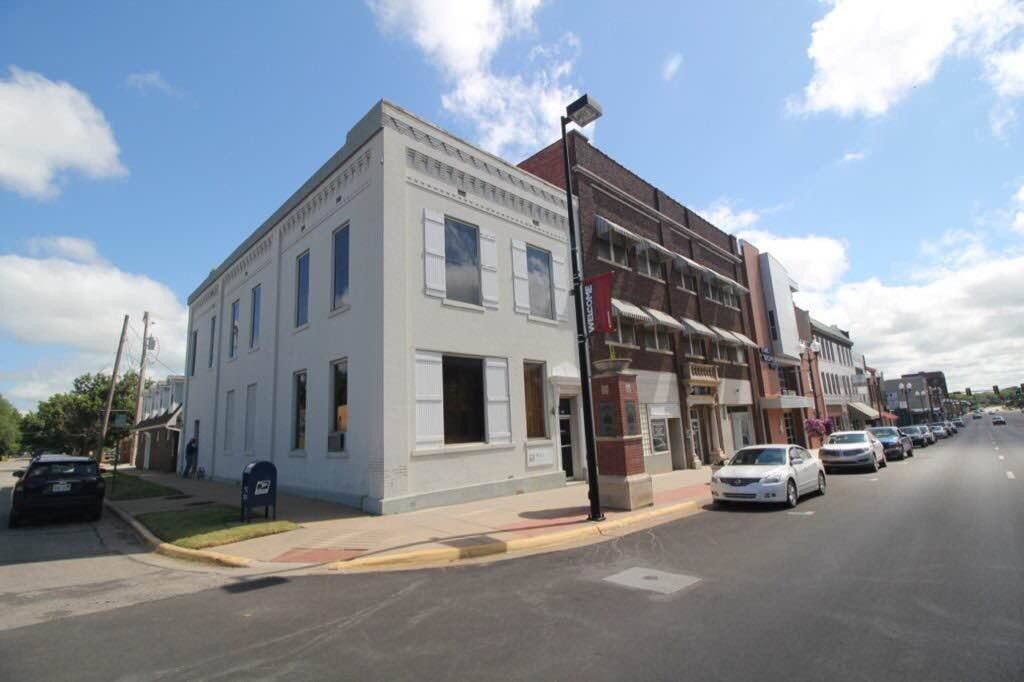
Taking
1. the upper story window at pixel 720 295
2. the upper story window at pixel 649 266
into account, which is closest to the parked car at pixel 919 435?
the upper story window at pixel 720 295

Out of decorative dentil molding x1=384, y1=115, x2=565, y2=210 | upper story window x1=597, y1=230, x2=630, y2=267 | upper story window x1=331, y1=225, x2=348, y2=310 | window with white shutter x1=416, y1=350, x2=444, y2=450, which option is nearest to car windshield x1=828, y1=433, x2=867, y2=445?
upper story window x1=597, y1=230, x2=630, y2=267

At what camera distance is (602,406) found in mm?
12133

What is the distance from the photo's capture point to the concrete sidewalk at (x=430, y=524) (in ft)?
26.3

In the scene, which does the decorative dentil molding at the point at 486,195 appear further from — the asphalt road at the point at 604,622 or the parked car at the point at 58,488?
the parked car at the point at 58,488

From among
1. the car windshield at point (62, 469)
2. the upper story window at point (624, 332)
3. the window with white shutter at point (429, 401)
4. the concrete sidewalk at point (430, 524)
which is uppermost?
the upper story window at point (624, 332)

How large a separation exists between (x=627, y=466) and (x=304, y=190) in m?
13.3

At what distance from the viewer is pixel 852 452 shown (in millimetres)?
19812

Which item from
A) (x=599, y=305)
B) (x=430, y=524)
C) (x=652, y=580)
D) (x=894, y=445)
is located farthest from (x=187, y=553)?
(x=894, y=445)

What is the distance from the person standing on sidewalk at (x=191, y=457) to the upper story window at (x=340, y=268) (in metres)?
14.5

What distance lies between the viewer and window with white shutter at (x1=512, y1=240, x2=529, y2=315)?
15875 millimetres

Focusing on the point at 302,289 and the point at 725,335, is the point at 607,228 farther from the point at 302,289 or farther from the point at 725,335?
the point at 302,289

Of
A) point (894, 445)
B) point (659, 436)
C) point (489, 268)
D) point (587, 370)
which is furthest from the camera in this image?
point (894, 445)

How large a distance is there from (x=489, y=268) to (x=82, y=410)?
4903cm

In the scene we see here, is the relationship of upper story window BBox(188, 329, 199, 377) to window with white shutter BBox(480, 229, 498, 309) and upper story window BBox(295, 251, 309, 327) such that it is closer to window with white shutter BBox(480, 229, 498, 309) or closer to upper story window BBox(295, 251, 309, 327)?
upper story window BBox(295, 251, 309, 327)
